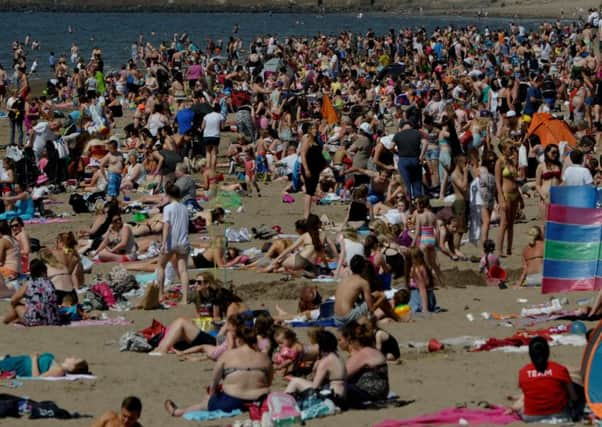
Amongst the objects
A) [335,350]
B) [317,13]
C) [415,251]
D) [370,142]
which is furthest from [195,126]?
[317,13]

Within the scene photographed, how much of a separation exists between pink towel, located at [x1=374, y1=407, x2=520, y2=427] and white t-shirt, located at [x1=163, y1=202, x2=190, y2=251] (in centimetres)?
483

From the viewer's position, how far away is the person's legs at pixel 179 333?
1132cm

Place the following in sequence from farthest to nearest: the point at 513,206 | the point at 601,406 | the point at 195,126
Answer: the point at 195,126 → the point at 513,206 → the point at 601,406

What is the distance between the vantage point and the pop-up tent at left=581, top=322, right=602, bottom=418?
8730mm

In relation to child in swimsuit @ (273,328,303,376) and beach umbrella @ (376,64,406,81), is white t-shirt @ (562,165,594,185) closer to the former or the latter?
child in swimsuit @ (273,328,303,376)

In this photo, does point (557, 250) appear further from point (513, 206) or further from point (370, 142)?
point (370, 142)

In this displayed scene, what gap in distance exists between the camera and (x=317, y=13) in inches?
3944

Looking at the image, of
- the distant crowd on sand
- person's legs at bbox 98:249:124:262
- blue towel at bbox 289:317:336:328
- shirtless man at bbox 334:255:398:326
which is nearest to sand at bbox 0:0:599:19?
the distant crowd on sand

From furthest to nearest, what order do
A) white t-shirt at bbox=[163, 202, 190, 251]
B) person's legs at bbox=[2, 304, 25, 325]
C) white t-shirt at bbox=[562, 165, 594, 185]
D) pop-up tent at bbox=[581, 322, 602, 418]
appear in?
white t-shirt at bbox=[562, 165, 594, 185] → white t-shirt at bbox=[163, 202, 190, 251] → person's legs at bbox=[2, 304, 25, 325] → pop-up tent at bbox=[581, 322, 602, 418]

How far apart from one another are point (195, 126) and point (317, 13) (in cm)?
7891

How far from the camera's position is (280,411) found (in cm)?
906

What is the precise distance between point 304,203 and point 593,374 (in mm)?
10285

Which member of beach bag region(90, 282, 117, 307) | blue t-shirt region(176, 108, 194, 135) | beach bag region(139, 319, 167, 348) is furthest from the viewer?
blue t-shirt region(176, 108, 194, 135)

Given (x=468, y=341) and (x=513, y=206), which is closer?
(x=468, y=341)
